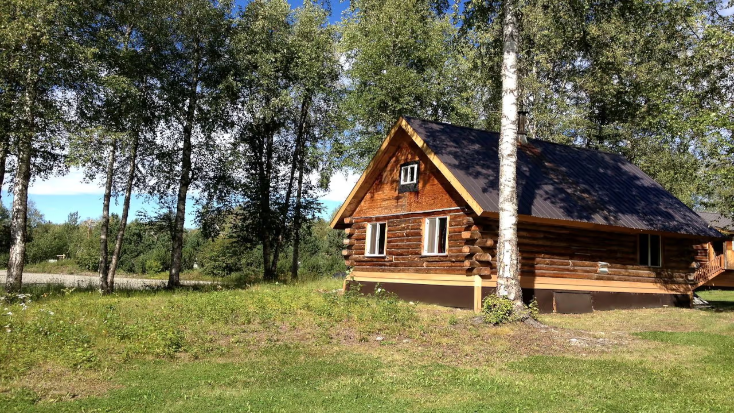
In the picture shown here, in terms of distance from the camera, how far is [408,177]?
1962 cm

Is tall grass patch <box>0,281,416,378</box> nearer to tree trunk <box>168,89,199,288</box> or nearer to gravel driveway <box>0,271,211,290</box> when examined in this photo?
tree trunk <box>168,89,199,288</box>

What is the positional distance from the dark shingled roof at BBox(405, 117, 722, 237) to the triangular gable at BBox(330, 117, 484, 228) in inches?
6.8

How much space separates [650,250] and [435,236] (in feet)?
27.3

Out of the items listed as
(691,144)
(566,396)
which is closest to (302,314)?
(566,396)

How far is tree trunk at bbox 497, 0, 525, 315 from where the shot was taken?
43.8 ft

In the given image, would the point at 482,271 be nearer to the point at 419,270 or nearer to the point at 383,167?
the point at 419,270

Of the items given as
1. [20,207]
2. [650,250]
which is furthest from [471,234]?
[20,207]

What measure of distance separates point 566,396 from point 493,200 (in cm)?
926

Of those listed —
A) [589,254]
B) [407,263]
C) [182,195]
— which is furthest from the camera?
[182,195]

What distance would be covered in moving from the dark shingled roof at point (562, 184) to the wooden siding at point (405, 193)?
883 millimetres

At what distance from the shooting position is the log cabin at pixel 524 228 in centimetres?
1678

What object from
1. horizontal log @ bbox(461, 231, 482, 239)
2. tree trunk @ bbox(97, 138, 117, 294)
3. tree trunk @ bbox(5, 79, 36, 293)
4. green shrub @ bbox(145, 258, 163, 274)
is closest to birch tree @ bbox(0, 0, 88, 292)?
tree trunk @ bbox(5, 79, 36, 293)

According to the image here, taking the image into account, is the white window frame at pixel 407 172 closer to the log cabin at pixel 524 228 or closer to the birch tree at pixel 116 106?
the log cabin at pixel 524 228

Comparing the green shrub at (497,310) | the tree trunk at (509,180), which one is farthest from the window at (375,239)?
the green shrub at (497,310)
